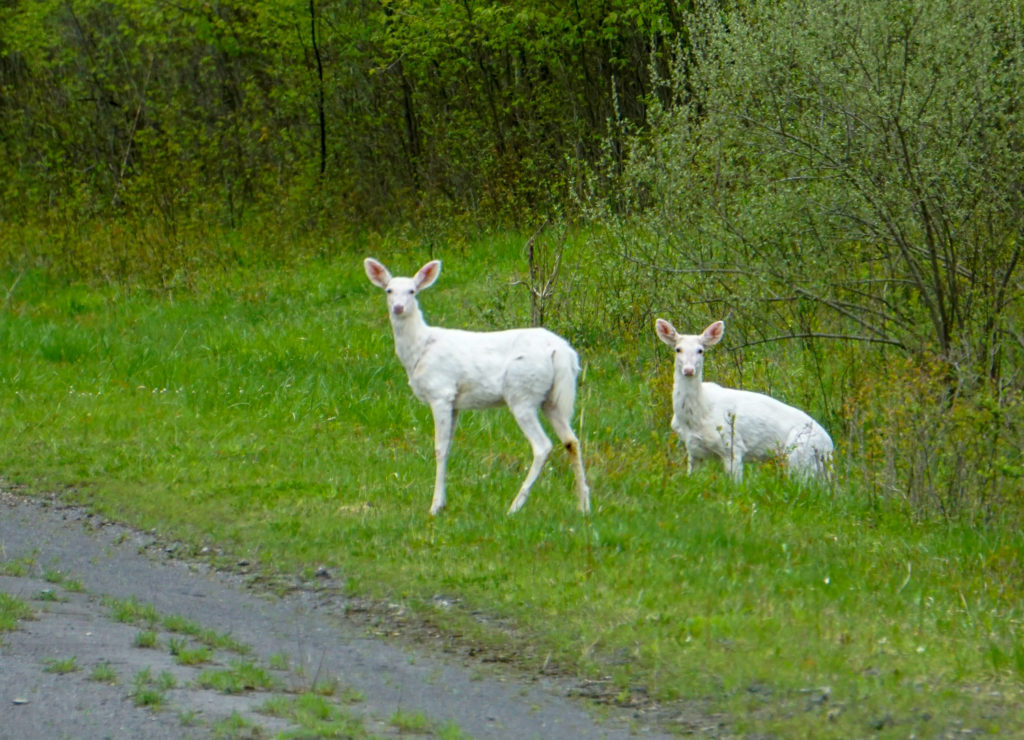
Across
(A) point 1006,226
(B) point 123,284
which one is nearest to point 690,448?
(A) point 1006,226

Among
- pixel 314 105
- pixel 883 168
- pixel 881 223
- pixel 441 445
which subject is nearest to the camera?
pixel 441 445

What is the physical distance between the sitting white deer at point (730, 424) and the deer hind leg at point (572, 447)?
1785mm

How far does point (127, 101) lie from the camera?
2761 cm

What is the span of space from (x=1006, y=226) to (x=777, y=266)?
218cm

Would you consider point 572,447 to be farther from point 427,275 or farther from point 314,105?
point 314,105

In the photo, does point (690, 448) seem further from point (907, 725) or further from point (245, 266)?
point (245, 266)

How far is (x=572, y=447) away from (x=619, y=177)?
9943 mm

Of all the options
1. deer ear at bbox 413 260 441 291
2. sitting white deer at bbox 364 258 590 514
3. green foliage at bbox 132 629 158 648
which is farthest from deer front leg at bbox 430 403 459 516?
green foliage at bbox 132 629 158 648

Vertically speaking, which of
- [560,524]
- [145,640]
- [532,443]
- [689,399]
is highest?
[532,443]

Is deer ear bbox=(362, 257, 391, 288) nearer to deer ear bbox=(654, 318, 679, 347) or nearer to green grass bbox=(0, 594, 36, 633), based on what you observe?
deer ear bbox=(654, 318, 679, 347)

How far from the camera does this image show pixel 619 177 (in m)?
19.1

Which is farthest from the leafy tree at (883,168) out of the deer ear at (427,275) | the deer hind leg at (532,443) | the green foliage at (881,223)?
the deer ear at (427,275)

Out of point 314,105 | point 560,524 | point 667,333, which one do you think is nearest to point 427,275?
point 560,524

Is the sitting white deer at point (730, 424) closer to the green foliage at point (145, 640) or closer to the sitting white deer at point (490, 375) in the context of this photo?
the sitting white deer at point (490, 375)
